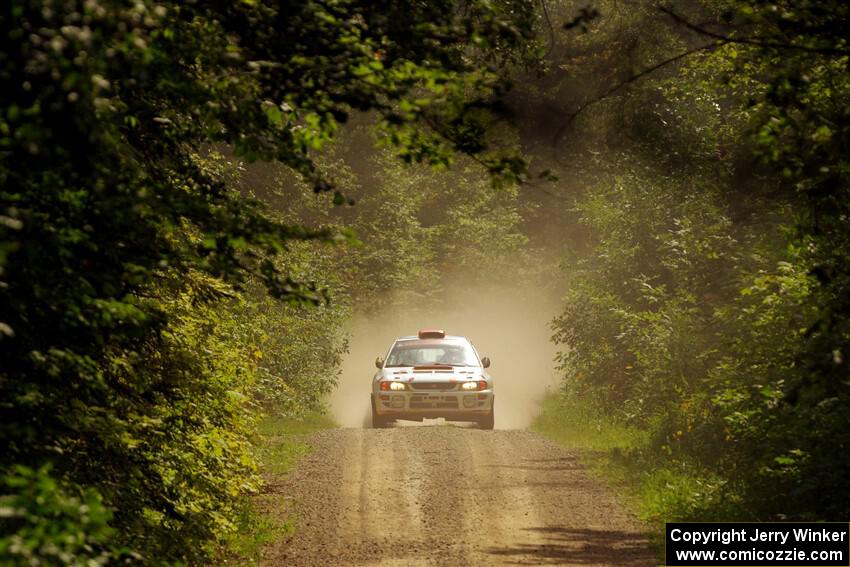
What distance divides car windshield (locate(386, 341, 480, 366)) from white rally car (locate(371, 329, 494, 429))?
0.13 feet

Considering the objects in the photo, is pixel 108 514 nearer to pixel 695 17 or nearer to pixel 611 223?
pixel 695 17

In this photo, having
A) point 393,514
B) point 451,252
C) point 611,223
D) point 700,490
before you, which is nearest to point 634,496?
point 700,490

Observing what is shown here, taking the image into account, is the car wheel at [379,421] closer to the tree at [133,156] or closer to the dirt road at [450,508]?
the dirt road at [450,508]

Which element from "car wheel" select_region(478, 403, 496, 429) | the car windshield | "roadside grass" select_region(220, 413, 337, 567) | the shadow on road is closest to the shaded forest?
"roadside grass" select_region(220, 413, 337, 567)

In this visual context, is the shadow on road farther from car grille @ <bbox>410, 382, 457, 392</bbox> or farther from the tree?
car grille @ <bbox>410, 382, 457, 392</bbox>

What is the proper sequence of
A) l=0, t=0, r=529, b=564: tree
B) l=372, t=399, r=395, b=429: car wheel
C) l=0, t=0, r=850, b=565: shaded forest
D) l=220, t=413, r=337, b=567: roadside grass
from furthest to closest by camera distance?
l=372, t=399, r=395, b=429: car wheel
l=220, t=413, r=337, b=567: roadside grass
l=0, t=0, r=850, b=565: shaded forest
l=0, t=0, r=529, b=564: tree

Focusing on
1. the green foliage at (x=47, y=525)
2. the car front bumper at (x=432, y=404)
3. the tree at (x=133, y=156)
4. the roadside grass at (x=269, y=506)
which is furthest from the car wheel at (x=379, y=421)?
the green foliage at (x=47, y=525)

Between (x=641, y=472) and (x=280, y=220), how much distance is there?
777 centimetres

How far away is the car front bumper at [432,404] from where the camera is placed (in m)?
20.6

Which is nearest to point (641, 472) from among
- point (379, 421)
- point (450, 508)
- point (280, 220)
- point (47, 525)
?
point (450, 508)

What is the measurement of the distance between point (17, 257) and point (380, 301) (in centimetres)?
3580

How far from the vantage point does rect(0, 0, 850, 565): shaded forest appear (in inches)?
186

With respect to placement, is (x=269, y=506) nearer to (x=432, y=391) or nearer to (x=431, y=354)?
(x=432, y=391)

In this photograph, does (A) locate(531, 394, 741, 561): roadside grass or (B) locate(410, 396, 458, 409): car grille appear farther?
(B) locate(410, 396, 458, 409): car grille
